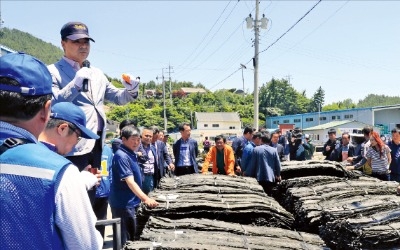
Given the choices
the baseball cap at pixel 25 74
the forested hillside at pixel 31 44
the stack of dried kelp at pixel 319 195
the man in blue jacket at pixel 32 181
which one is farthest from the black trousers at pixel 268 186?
the forested hillside at pixel 31 44

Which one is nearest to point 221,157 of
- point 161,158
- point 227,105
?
point 161,158

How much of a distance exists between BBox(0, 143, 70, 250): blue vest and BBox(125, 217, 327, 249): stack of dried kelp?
5.42 feet

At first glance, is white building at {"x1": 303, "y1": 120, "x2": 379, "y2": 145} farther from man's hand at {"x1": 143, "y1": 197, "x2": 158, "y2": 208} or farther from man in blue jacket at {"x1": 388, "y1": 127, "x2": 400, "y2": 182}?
man's hand at {"x1": 143, "y1": 197, "x2": 158, "y2": 208}

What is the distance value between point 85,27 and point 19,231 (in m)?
2.11

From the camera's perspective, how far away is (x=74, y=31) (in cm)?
300

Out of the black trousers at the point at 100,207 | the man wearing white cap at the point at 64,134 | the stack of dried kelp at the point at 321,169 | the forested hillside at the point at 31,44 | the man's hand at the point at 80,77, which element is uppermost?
the forested hillside at the point at 31,44

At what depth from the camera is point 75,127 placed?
2.05 meters

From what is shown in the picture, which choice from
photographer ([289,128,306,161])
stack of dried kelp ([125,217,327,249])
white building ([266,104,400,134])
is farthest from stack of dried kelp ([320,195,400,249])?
white building ([266,104,400,134])

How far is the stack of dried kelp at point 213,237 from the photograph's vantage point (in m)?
2.93

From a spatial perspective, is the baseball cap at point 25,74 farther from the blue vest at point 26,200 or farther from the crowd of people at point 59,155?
the blue vest at point 26,200

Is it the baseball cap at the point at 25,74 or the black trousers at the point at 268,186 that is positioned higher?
the baseball cap at the point at 25,74

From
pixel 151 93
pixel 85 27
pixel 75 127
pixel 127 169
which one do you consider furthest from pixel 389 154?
pixel 151 93

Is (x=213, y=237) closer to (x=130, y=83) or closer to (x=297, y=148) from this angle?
(x=130, y=83)

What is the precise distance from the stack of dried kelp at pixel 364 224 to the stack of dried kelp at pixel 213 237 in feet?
0.66
